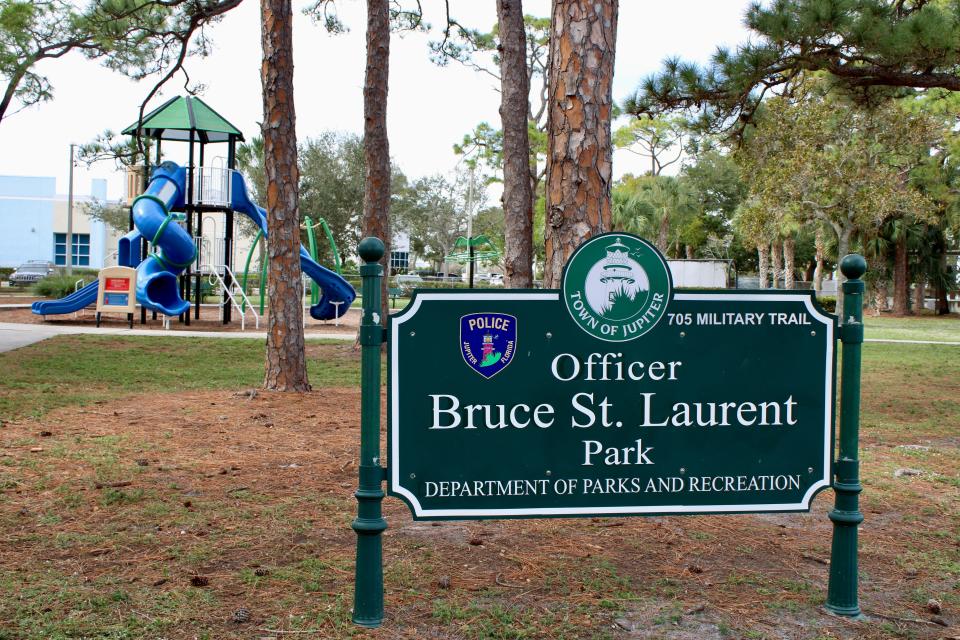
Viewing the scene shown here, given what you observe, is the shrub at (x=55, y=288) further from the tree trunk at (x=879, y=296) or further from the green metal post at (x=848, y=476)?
the tree trunk at (x=879, y=296)

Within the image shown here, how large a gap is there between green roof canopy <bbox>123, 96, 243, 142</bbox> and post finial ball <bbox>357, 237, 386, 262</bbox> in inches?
777

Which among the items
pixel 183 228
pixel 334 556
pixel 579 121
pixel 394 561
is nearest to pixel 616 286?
pixel 579 121

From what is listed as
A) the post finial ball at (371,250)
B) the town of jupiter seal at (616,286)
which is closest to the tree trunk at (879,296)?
the town of jupiter seal at (616,286)

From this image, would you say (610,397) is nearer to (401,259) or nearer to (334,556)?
(334,556)

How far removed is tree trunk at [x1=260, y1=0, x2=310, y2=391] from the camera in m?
8.54

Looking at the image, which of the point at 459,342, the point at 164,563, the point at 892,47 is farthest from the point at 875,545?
the point at 892,47

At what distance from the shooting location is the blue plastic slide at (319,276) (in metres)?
20.4

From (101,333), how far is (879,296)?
125 ft

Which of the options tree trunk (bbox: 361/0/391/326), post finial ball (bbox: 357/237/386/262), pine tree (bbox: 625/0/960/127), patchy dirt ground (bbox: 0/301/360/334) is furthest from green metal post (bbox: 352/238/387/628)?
patchy dirt ground (bbox: 0/301/360/334)

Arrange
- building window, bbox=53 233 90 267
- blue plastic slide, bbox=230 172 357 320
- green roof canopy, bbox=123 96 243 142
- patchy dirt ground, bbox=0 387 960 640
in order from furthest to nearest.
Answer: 1. building window, bbox=53 233 90 267
2. green roof canopy, bbox=123 96 243 142
3. blue plastic slide, bbox=230 172 357 320
4. patchy dirt ground, bbox=0 387 960 640

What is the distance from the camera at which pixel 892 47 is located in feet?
29.4

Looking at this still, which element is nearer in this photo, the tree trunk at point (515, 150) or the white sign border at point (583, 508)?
the white sign border at point (583, 508)

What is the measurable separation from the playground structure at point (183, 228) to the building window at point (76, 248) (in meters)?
42.4

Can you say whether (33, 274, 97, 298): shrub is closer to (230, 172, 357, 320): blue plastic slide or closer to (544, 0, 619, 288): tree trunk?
(230, 172, 357, 320): blue plastic slide
